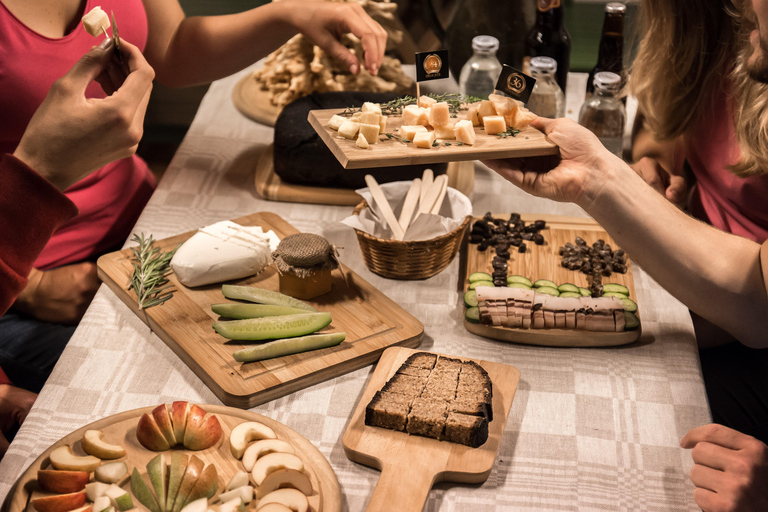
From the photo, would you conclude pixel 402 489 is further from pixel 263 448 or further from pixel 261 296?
pixel 261 296

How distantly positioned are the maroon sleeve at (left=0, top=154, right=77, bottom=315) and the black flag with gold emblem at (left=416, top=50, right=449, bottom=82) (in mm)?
837

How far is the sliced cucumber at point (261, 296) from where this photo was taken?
5.14ft

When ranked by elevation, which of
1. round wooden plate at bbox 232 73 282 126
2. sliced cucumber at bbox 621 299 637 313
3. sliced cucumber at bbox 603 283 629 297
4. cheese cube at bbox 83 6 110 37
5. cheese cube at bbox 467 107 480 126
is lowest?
round wooden plate at bbox 232 73 282 126

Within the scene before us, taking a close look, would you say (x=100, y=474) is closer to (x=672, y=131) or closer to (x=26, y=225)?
(x=26, y=225)

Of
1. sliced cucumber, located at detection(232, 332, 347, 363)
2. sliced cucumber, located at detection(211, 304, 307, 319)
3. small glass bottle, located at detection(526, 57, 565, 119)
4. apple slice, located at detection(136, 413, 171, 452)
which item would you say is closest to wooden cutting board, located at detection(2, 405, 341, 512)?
apple slice, located at detection(136, 413, 171, 452)

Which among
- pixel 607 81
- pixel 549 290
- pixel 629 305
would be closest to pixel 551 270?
pixel 549 290

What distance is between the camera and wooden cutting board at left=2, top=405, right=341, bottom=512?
109cm

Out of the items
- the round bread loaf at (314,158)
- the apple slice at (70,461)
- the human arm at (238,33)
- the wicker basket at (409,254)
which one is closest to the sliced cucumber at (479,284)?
the wicker basket at (409,254)

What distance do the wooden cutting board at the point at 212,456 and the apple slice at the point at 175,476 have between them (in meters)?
0.05

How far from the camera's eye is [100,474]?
1.11 m

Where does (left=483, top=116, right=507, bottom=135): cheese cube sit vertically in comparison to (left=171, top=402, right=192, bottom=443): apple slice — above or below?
above

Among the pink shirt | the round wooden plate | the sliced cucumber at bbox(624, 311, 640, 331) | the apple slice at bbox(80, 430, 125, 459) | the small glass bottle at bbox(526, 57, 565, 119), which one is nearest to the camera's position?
the apple slice at bbox(80, 430, 125, 459)

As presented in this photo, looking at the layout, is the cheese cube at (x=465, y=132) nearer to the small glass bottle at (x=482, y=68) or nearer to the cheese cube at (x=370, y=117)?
the cheese cube at (x=370, y=117)

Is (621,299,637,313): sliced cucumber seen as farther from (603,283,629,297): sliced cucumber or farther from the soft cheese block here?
the soft cheese block
